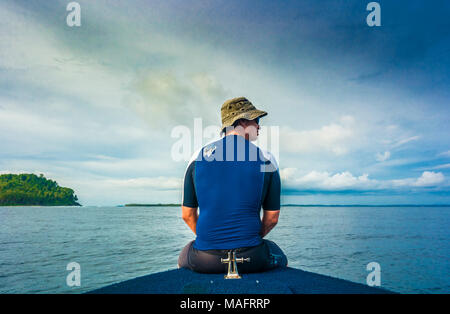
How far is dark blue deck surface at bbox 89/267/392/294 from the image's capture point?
2164 millimetres

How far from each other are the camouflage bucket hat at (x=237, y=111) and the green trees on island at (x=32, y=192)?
143389mm

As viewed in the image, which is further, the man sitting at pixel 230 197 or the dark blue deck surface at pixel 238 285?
the man sitting at pixel 230 197

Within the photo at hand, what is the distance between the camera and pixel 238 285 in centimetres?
222

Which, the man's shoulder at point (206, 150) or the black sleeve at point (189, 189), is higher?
the man's shoulder at point (206, 150)

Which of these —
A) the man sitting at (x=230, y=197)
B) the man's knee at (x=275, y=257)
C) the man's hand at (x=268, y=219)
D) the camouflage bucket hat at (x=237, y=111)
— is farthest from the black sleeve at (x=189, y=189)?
the man's knee at (x=275, y=257)

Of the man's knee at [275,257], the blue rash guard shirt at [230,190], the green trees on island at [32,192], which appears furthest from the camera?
the green trees on island at [32,192]

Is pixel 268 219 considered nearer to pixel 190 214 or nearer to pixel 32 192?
pixel 190 214

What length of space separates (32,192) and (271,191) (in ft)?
482

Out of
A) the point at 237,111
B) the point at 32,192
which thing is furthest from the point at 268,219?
the point at 32,192

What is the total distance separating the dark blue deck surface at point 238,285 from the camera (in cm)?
216

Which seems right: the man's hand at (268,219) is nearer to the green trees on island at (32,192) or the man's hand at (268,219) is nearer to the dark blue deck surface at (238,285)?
the dark blue deck surface at (238,285)

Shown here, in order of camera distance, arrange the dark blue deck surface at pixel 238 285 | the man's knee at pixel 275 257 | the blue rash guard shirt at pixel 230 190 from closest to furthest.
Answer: the dark blue deck surface at pixel 238 285 < the blue rash guard shirt at pixel 230 190 < the man's knee at pixel 275 257

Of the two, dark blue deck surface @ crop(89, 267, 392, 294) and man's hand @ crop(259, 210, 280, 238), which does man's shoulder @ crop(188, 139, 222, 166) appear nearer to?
man's hand @ crop(259, 210, 280, 238)
